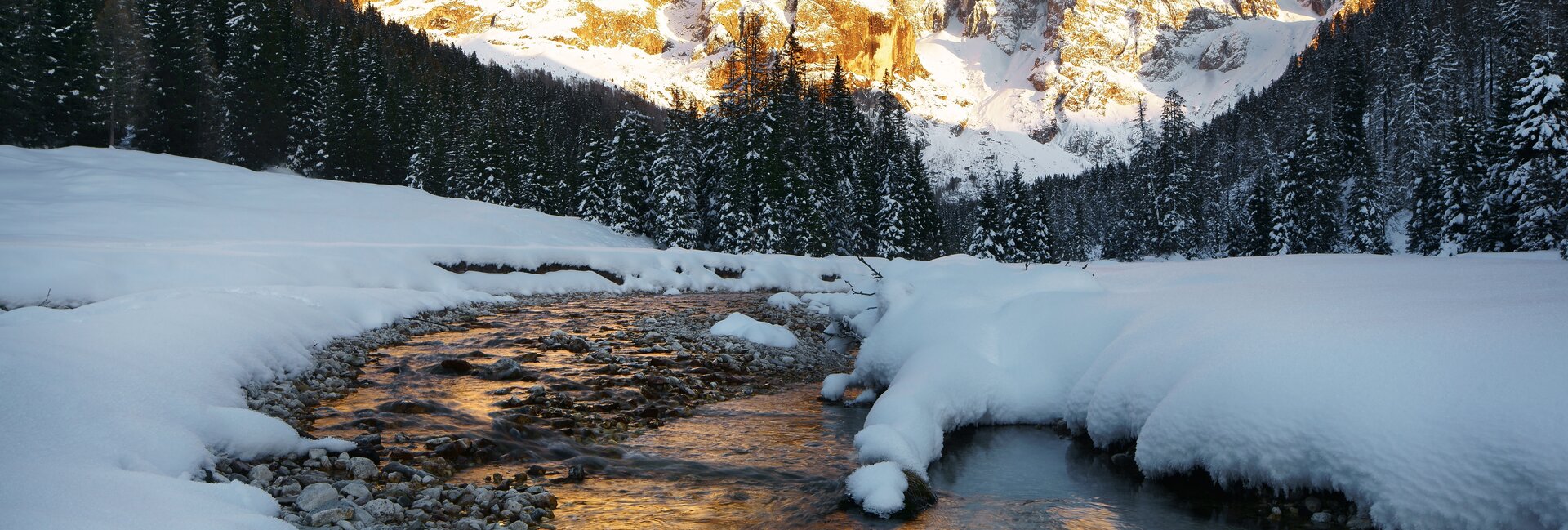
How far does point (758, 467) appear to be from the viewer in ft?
24.5

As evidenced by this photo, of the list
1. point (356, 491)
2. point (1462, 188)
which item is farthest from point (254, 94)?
point (1462, 188)

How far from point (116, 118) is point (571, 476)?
61074 mm

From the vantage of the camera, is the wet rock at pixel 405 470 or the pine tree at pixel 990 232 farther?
the pine tree at pixel 990 232

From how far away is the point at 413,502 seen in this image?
5934 millimetres

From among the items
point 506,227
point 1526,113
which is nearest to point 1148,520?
point 506,227

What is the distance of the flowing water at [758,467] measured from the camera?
5977 millimetres

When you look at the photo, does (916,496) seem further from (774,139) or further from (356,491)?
(774,139)

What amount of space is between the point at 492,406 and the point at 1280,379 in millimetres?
8519

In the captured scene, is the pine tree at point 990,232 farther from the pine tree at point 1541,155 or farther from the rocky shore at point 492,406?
the rocky shore at point 492,406

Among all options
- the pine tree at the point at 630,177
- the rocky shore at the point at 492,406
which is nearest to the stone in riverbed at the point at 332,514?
the rocky shore at the point at 492,406

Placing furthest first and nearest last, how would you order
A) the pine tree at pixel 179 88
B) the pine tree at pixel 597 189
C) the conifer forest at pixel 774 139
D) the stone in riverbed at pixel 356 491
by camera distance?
the pine tree at pixel 179 88 < the pine tree at pixel 597 189 < the conifer forest at pixel 774 139 < the stone in riverbed at pixel 356 491

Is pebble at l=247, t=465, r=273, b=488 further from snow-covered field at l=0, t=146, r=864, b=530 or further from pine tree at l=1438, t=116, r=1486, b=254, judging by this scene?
pine tree at l=1438, t=116, r=1486, b=254

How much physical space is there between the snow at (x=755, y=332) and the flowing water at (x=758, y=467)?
4.09m

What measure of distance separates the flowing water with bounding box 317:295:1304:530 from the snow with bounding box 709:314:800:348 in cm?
409
